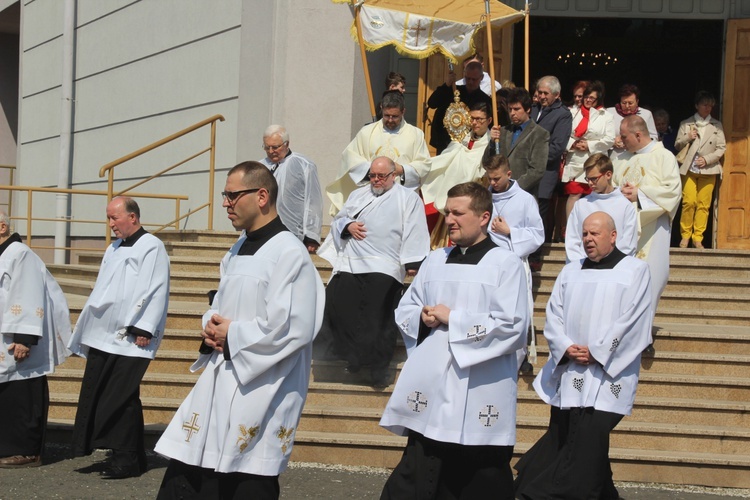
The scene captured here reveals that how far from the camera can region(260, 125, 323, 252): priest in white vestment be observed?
9.86 m

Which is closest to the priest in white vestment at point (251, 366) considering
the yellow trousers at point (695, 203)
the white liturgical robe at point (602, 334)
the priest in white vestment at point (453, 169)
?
the white liturgical robe at point (602, 334)

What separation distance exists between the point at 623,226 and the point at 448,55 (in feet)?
9.58

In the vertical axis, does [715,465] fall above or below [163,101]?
below

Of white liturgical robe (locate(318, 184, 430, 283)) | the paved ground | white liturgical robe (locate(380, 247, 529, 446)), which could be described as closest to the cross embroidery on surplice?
white liturgical robe (locate(380, 247, 529, 446))

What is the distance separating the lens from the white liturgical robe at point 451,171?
10.5 meters

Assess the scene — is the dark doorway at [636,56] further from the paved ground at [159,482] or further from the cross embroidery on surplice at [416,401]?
the cross embroidery on surplice at [416,401]

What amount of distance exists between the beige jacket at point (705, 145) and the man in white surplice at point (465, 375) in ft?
23.1

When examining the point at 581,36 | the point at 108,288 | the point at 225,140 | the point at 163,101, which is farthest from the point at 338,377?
the point at 581,36

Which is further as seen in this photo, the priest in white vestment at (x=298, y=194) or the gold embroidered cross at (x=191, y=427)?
the priest in white vestment at (x=298, y=194)

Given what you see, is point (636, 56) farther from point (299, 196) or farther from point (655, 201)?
point (299, 196)

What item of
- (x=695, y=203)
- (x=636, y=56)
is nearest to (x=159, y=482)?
(x=695, y=203)

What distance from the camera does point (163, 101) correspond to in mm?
15656

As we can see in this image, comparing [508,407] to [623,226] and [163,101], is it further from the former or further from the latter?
[163,101]

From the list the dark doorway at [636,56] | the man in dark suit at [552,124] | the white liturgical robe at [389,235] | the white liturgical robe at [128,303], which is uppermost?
the dark doorway at [636,56]
